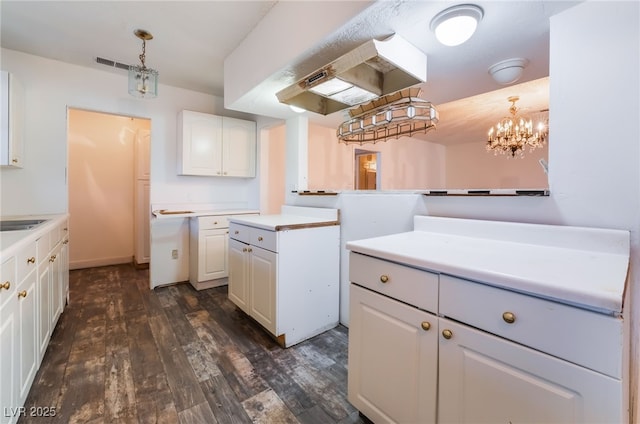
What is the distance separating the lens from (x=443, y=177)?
564 centimetres

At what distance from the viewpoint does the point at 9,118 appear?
213 cm

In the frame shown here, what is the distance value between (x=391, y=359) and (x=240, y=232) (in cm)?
156

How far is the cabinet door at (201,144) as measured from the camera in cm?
306

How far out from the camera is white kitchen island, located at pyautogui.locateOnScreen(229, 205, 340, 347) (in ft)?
6.15

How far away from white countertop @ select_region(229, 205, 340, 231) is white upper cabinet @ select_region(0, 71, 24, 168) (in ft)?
5.71

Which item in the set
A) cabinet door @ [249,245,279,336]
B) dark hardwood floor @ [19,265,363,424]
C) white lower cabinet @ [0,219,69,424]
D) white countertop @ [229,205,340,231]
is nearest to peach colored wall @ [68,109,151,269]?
dark hardwood floor @ [19,265,363,424]

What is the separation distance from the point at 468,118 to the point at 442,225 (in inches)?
109

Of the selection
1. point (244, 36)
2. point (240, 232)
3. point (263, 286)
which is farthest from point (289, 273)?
point (244, 36)

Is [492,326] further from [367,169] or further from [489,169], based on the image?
[489,169]

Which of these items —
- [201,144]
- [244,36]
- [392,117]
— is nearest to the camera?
[392,117]

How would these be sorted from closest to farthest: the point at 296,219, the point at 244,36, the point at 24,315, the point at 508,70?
the point at 24,315, the point at 508,70, the point at 244,36, the point at 296,219

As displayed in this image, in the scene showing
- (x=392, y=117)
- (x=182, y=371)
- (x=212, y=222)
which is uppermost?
(x=392, y=117)

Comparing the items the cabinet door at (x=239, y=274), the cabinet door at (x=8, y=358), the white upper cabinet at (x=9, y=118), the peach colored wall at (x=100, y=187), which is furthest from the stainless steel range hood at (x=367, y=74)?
the peach colored wall at (x=100, y=187)

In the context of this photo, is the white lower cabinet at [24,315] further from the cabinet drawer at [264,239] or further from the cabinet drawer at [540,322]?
the cabinet drawer at [540,322]
